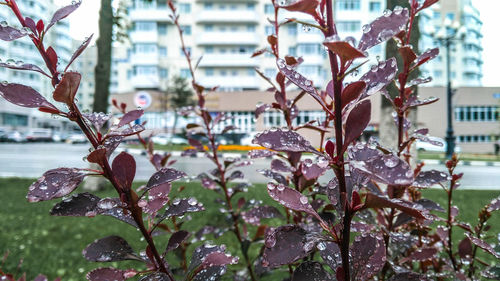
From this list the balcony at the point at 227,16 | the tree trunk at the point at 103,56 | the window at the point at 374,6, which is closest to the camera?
the tree trunk at the point at 103,56

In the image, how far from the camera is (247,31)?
94.2 feet

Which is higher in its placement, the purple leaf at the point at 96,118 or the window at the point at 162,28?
the window at the point at 162,28

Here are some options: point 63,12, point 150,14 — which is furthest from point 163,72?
point 63,12

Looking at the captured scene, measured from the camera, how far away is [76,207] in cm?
51

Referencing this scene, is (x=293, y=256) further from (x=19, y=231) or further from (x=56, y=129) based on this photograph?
(x=56, y=129)

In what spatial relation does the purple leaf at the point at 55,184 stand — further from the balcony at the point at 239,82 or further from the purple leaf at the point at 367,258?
the balcony at the point at 239,82

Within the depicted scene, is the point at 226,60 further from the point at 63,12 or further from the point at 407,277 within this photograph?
the point at 407,277

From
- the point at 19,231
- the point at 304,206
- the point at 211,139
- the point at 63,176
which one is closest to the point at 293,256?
the point at 304,206

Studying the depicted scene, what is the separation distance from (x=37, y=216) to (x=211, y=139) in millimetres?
3921

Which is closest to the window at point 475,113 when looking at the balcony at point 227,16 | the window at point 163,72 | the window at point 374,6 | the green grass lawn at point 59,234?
the window at point 374,6

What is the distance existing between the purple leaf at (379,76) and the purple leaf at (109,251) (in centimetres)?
50

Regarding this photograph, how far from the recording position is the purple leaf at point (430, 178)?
2.44 ft

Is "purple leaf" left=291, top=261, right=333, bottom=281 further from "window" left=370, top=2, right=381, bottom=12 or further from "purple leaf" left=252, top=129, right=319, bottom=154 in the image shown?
"window" left=370, top=2, right=381, bottom=12

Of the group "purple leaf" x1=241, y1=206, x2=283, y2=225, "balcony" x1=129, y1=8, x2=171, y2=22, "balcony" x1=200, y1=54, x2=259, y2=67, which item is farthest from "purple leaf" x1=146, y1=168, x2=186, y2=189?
"balcony" x1=129, y1=8, x2=171, y2=22
